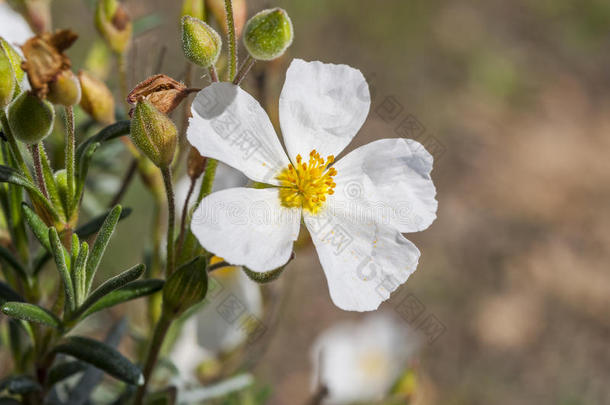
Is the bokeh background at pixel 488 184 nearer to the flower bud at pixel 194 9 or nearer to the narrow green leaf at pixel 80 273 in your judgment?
the flower bud at pixel 194 9

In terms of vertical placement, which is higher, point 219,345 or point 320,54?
point 219,345

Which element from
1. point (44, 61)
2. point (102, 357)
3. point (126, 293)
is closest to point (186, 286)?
point (126, 293)

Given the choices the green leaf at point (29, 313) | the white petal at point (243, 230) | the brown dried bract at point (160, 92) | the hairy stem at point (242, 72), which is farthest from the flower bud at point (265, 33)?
the green leaf at point (29, 313)

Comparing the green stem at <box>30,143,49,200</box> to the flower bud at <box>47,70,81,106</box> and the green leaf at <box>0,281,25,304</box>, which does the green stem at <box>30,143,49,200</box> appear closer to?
the flower bud at <box>47,70,81,106</box>

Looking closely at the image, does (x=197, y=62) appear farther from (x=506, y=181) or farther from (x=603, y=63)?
(x=603, y=63)

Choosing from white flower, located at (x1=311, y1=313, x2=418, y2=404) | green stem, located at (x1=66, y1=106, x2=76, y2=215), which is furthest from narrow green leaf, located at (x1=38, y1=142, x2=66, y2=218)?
white flower, located at (x1=311, y1=313, x2=418, y2=404)

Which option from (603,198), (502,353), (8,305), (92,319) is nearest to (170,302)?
(8,305)

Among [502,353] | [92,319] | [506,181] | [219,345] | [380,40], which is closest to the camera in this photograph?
[219,345]
